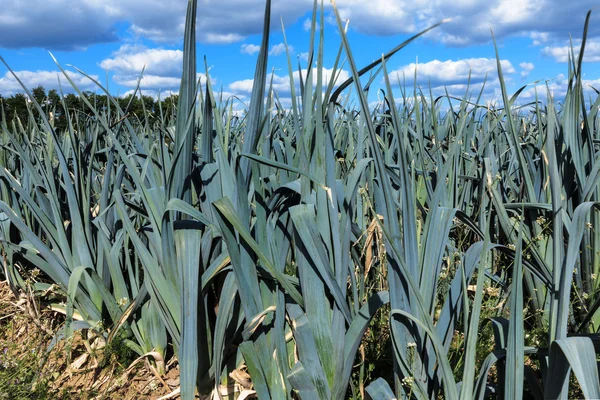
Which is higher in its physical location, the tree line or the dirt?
the tree line

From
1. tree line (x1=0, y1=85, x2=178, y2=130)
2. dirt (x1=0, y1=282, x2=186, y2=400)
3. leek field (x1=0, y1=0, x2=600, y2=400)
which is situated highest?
tree line (x1=0, y1=85, x2=178, y2=130)

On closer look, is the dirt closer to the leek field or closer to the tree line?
the leek field

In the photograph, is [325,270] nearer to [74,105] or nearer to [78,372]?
[78,372]

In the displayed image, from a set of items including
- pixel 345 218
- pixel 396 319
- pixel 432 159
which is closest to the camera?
pixel 396 319

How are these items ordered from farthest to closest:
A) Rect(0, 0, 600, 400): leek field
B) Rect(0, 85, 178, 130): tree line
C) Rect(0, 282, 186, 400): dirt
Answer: Rect(0, 85, 178, 130): tree line → Rect(0, 282, 186, 400): dirt → Rect(0, 0, 600, 400): leek field

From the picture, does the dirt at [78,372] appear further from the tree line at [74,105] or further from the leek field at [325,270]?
the tree line at [74,105]

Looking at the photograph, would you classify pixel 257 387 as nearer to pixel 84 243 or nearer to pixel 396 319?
pixel 396 319

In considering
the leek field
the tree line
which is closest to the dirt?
the leek field

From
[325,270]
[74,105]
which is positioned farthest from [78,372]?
[74,105]

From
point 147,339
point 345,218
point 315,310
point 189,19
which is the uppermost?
point 189,19

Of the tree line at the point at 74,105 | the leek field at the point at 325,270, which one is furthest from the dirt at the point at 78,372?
the tree line at the point at 74,105

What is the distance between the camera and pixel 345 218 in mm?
1230

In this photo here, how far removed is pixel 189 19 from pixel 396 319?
775 millimetres

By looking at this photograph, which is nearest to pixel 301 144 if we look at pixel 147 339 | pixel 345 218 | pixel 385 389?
pixel 345 218
